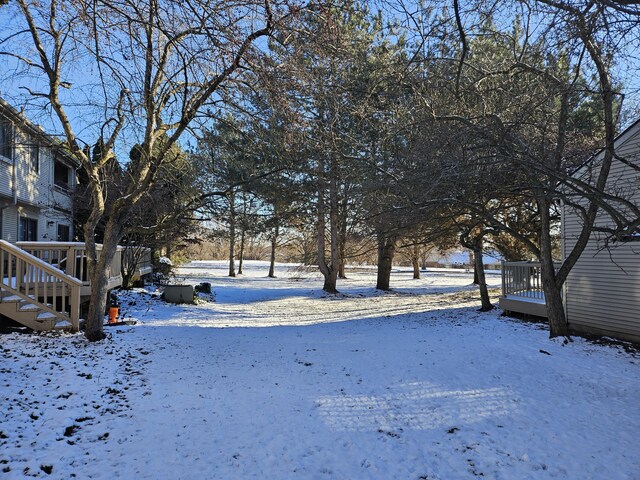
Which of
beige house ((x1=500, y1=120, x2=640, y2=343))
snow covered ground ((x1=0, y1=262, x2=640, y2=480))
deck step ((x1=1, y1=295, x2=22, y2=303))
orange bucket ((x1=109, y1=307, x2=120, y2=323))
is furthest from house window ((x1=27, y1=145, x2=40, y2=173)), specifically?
beige house ((x1=500, y1=120, x2=640, y2=343))

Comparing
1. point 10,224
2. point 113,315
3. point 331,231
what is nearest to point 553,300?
point 113,315

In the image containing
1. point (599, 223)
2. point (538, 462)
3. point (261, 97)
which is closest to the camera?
point (538, 462)

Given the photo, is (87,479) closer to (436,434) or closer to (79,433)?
(79,433)

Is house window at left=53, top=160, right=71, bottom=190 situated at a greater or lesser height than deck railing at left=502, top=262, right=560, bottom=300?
greater

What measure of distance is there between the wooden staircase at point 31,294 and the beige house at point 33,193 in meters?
4.24

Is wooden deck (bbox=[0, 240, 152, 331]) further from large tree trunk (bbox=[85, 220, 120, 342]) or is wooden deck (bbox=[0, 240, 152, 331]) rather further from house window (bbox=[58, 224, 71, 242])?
house window (bbox=[58, 224, 71, 242])

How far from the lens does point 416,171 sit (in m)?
7.78

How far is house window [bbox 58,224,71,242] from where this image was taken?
18125 millimetres

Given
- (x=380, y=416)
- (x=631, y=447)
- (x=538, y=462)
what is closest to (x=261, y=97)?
(x=380, y=416)

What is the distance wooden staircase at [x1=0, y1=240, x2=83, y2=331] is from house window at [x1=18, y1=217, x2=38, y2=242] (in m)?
8.10

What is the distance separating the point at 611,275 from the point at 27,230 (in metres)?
18.1

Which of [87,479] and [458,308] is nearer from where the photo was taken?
[87,479]

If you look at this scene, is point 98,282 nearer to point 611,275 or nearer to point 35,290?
point 35,290

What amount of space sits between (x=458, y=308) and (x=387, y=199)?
23.0 feet
